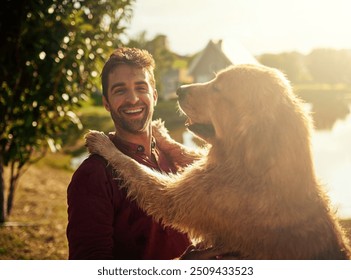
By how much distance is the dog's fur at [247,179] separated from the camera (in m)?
3.05

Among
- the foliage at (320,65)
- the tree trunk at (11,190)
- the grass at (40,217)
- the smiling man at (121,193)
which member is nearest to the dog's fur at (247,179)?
the smiling man at (121,193)

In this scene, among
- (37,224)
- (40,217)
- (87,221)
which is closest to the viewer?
(87,221)

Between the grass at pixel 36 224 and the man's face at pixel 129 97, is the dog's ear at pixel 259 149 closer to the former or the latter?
the man's face at pixel 129 97

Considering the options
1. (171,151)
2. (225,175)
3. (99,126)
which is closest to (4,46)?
(171,151)

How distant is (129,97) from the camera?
3078 mm

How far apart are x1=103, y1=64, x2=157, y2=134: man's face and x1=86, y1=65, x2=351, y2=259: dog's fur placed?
0.39 meters

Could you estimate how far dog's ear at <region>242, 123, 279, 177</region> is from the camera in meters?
3.08

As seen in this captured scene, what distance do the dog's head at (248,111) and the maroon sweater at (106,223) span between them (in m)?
0.99

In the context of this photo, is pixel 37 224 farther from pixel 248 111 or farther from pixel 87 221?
pixel 248 111

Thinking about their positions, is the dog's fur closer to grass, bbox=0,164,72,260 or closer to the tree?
the tree

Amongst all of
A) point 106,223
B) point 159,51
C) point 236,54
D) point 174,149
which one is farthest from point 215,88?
point 159,51

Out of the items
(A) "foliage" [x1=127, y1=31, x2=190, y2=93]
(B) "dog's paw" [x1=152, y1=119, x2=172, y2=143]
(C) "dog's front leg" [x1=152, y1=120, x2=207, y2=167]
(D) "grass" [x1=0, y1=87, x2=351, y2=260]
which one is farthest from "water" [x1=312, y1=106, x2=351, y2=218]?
(A) "foliage" [x1=127, y1=31, x2=190, y2=93]

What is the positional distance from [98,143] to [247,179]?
4.24 feet

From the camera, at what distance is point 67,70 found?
6711 mm
